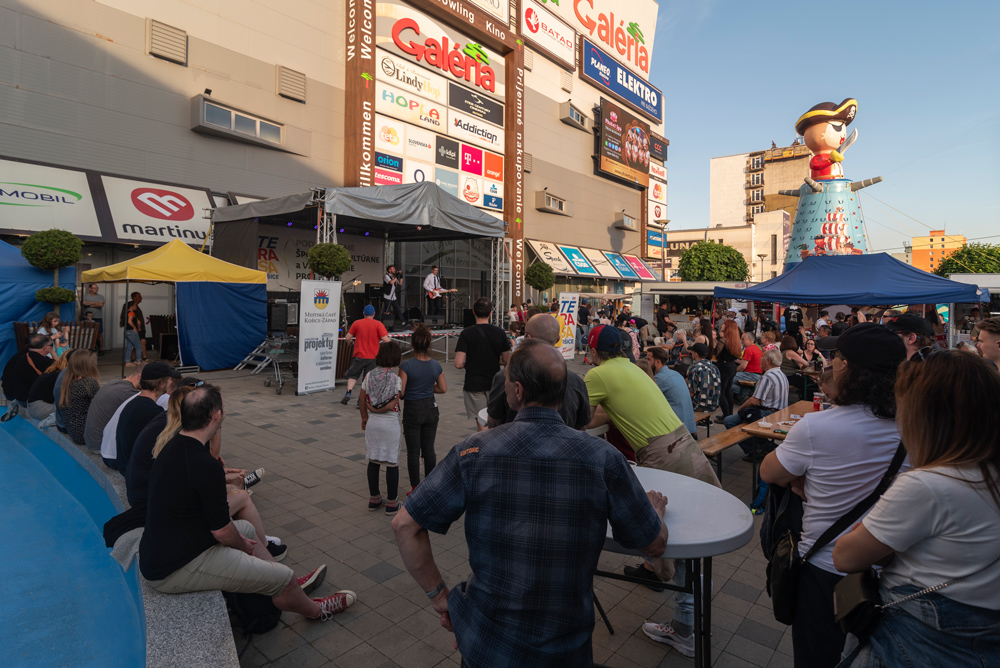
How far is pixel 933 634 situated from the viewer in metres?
1.41

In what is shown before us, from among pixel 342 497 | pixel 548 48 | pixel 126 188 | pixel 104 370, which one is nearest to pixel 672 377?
pixel 342 497

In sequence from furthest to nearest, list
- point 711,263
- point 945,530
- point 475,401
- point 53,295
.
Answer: point 711,263, point 53,295, point 475,401, point 945,530

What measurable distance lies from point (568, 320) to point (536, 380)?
546 inches

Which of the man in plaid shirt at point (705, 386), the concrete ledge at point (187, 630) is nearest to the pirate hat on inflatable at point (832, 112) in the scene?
the man in plaid shirt at point (705, 386)

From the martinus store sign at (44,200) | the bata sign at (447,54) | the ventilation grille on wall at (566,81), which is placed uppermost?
the ventilation grille on wall at (566,81)

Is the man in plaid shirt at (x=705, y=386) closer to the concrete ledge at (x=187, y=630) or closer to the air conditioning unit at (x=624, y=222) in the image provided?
the concrete ledge at (x=187, y=630)

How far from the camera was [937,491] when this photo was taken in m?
1.36

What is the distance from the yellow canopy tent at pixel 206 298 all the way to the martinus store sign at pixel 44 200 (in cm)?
164

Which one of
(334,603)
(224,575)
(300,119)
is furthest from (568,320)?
(224,575)

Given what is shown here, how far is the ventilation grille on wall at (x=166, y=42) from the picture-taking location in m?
12.9

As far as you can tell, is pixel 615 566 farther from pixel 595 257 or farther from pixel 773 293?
pixel 595 257

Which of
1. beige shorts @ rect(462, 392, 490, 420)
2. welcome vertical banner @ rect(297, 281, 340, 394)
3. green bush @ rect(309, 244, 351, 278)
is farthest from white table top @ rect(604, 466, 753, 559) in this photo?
green bush @ rect(309, 244, 351, 278)

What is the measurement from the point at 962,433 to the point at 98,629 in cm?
446

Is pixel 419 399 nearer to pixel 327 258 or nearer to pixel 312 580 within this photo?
pixel 312 580
